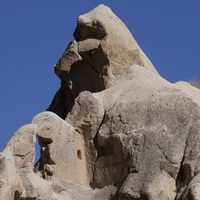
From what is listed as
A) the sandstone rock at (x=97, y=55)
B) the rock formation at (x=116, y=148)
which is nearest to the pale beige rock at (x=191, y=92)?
the rock formation at (x=116, y=148)

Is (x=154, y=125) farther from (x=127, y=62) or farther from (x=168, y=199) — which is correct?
(x=127, y=62)

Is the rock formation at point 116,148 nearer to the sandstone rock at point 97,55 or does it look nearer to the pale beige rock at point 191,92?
the pale beige rock at point 191,92

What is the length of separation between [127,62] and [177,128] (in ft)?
10.3

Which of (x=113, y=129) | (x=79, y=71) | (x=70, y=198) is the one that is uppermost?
(x=79, y=71)

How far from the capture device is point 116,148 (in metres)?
19.9

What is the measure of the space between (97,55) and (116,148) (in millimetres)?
3020

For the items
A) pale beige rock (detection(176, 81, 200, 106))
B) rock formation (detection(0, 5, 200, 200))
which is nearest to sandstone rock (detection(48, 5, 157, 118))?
rock formation (detection(0, 5, 200, 200))

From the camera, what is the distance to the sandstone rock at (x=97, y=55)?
72.6 feet

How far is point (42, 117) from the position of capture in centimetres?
2002

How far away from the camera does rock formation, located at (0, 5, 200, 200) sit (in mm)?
18734

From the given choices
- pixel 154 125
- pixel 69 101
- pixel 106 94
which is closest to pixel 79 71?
pixel 69 101

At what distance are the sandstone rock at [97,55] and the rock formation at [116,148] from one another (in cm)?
59

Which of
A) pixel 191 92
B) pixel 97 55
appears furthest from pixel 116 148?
pixel 97 55

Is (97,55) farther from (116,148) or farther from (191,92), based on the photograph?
(116,148)
